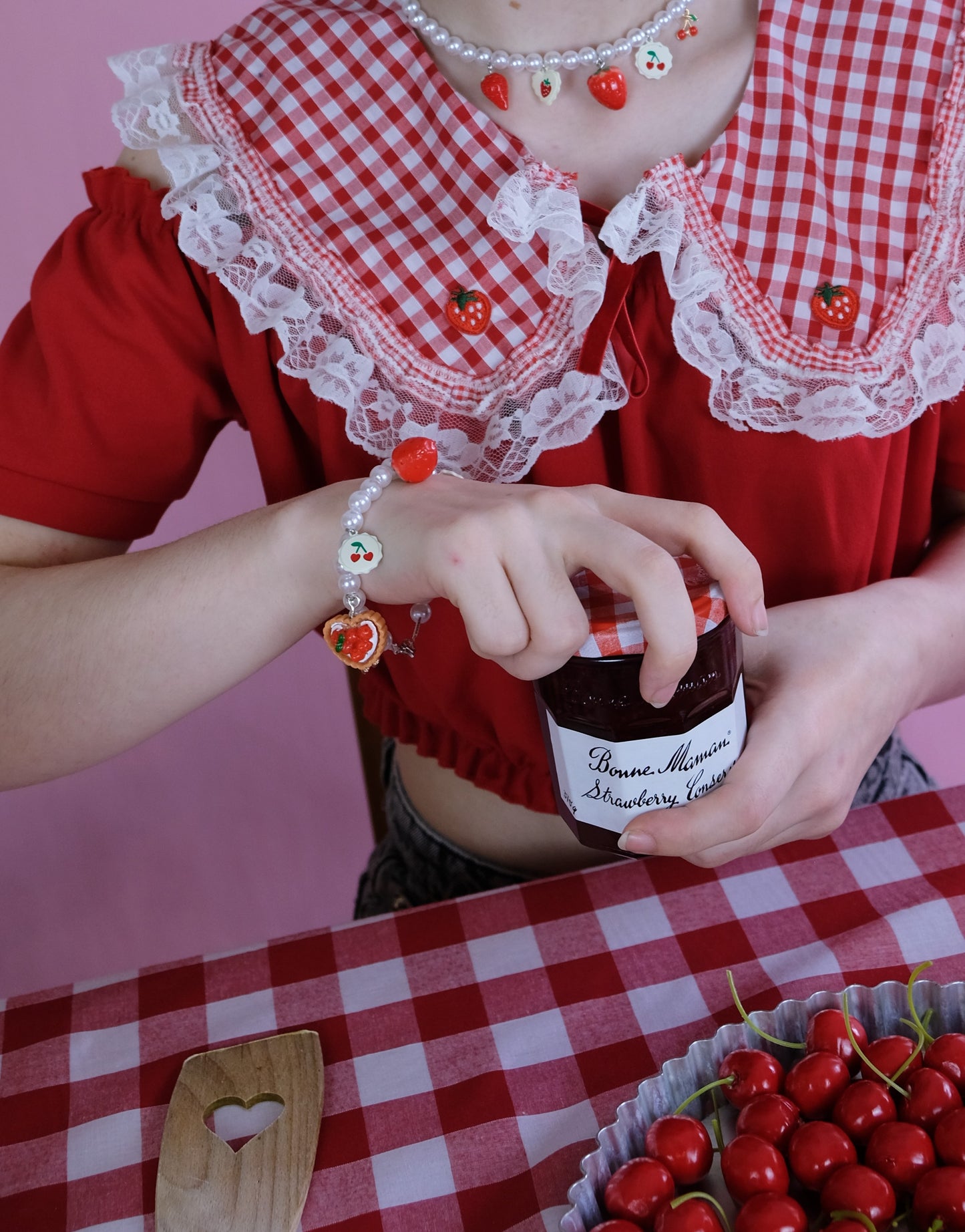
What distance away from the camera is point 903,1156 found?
448 mm

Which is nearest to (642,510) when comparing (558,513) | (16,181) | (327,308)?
(558,513)

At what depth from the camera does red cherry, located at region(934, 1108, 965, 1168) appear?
0.44 metres

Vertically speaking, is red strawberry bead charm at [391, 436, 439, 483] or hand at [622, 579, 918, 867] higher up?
red strawberry bead charm at [391, 436, 439, 483]

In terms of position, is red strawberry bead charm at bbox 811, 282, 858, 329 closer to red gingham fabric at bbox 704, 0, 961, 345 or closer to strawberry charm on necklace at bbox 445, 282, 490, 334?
red gingham fabric at bbox 704, 0, 961, 345

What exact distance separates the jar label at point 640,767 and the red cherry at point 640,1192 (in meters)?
0.14

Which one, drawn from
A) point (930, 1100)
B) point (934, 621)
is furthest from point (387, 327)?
point (930, 1100)

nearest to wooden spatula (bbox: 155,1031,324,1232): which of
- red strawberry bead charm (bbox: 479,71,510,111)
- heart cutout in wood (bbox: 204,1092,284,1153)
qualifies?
heart cutout in wood (bbox: 204,1092,284,1153)

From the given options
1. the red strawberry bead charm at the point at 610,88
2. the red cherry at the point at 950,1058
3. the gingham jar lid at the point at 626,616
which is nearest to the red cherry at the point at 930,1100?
the red cherry at the point at 950,1058

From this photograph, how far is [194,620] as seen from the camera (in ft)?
2.03

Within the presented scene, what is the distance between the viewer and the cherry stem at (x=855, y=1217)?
41 cm

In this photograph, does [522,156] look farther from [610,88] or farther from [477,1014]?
[477,1014]

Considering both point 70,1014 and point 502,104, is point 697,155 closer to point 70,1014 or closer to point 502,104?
point 502,104

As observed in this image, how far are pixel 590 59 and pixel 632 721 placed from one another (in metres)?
0.43

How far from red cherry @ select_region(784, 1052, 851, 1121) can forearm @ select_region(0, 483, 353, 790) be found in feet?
1.08
